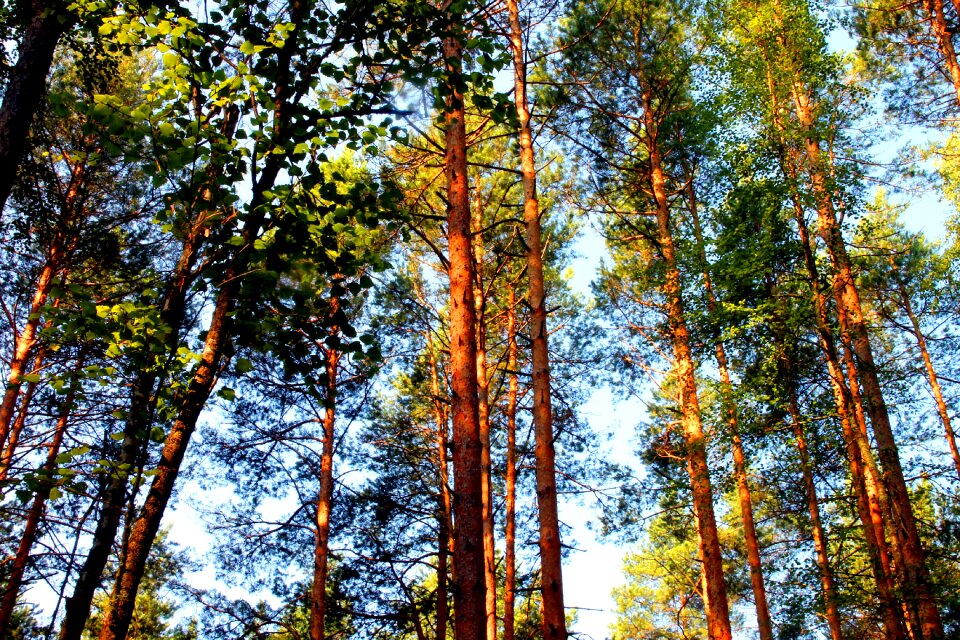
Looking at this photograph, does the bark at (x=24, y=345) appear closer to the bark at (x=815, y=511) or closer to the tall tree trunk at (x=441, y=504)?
the tall tree trunk at (x=441, y=504)

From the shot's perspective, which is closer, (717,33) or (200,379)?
(200,379)

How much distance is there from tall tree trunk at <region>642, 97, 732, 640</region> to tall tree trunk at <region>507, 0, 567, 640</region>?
99.7 inches

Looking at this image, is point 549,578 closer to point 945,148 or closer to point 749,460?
point 749,460

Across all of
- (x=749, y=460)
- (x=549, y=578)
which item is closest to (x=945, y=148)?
(x=749, y=460)

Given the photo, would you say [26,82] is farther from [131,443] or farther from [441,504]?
[441,504]

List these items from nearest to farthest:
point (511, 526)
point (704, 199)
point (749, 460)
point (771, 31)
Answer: point (749, 460) → point (771, 31) → point (511, 526) → point (704, 199)

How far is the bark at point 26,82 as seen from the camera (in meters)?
3.69

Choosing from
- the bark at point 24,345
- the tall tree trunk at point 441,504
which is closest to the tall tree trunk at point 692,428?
the tall tree trunk at point 441,504

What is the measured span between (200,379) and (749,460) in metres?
8.03

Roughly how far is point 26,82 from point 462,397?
3540 millimetres

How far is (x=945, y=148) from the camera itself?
13.9 meters

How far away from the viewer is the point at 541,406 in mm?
7773

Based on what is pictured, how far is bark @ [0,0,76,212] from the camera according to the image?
12.1 feet

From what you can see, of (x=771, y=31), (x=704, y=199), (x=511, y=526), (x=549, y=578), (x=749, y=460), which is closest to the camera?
(x=549, y=578)
